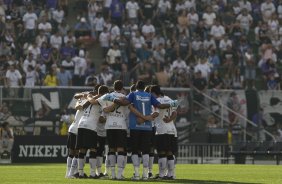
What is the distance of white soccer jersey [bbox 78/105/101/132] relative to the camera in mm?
28031

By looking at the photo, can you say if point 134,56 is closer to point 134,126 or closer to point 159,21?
point 159,21

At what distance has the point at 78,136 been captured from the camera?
28.1 metres

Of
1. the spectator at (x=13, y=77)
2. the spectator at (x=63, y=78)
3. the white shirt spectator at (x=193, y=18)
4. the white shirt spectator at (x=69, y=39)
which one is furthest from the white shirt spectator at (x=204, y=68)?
the spectator at (x=13, y=77)

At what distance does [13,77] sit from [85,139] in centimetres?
1708

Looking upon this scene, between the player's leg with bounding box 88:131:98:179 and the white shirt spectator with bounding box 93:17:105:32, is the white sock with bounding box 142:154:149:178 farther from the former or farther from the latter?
the white shirt spectator with bounding box 93:17:105:32

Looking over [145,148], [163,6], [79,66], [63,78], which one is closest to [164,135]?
[145,148]

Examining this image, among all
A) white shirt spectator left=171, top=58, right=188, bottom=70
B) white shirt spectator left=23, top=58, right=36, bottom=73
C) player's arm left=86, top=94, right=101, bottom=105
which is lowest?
player's arm left=86, top=94, right=101, bottom=105

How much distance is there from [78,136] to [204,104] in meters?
18.9

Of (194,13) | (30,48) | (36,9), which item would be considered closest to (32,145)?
(30,48)

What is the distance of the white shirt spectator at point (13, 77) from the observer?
4433cm

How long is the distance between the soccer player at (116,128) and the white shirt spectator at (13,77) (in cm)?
1722

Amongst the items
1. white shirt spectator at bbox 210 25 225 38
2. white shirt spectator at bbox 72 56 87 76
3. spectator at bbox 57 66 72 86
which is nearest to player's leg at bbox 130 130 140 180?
spectator at bbox 57 66 72 86

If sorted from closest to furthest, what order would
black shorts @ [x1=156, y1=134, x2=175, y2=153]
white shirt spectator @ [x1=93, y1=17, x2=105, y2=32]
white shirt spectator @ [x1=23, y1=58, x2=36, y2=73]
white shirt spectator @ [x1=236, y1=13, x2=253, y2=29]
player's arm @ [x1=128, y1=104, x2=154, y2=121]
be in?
player's arm @ [x1=128, y1=104, x2=154, y2=121] → black shorts @ [x1=156, y1=134, x2=175, y2=153] → white shirt spectator @ [x1=23, y1=58, x2=36, y2=73] → white shirt spectator @ [x1=93, y1=17, x2=105, y2=32] → white shirt spectator @ [x1=236, y1=13, x2=253, y2=29]

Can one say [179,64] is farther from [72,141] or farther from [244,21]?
[72,141]
